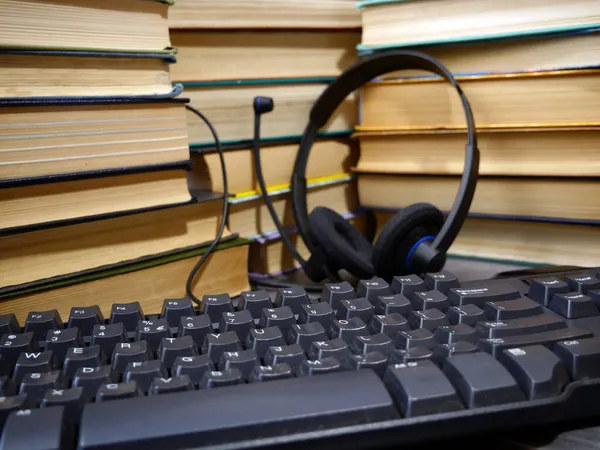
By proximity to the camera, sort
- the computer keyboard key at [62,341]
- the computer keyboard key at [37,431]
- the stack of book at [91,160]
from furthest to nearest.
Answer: the stack of book at [91,160], the computer keyboard key at [62,341], the computer keyboard key at [37,431]

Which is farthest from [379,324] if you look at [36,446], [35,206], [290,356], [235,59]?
[235,59]

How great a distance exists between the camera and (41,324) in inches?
16.7

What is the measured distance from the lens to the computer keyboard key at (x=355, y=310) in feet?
1.40

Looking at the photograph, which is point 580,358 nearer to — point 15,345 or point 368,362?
point 368,362

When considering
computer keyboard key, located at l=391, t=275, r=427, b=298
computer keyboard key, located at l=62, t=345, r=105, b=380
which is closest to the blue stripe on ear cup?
computer keyboard key, located at l=391, t=275, r=427, b=298

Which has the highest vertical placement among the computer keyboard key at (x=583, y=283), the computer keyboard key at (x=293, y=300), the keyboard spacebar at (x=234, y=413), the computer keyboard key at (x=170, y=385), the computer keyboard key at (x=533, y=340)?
the computer keyboard key at (x=583, y=283)

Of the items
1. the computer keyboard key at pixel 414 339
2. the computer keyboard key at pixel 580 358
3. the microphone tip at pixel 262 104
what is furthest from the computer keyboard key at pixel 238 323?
the microphone tip at pixel 262 104

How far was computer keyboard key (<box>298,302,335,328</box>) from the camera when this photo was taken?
421 millimetres

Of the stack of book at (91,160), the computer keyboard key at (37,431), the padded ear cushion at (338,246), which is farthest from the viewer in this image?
the padded ear cushion at (338,246)

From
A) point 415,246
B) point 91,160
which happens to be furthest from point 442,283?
point 91,160

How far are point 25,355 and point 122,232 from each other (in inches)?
8.8

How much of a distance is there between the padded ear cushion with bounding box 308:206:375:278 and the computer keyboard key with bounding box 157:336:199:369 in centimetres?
27

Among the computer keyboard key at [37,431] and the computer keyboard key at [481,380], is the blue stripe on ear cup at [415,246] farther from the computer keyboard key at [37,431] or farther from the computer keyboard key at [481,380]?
the computer keyboard key at [37,431]

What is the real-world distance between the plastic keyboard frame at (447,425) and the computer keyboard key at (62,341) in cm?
14
